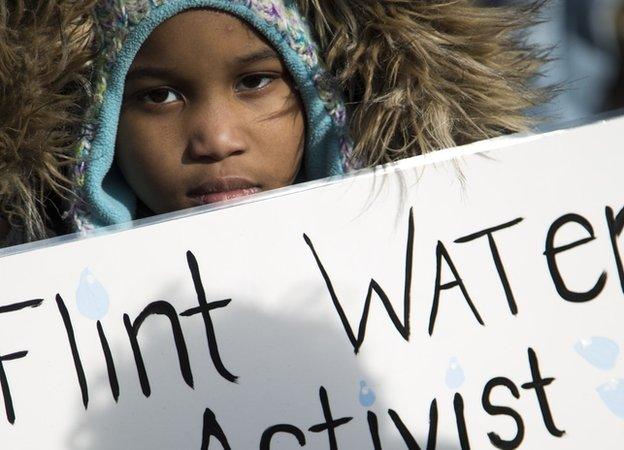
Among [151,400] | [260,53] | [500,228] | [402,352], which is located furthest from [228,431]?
[260,53]

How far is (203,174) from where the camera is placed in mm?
1100

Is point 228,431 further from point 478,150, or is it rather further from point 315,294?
point 478,150

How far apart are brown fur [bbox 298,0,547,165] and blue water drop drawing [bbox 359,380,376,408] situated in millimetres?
298

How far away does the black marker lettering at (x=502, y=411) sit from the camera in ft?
2.90

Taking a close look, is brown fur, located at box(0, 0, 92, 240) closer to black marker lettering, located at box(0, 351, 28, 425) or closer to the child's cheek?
the child's cheek

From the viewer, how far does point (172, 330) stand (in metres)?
0.90

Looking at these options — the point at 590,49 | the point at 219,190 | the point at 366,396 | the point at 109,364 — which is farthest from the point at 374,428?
the point at 590,49

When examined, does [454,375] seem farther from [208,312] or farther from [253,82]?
[253,82]

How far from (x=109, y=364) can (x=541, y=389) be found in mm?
435

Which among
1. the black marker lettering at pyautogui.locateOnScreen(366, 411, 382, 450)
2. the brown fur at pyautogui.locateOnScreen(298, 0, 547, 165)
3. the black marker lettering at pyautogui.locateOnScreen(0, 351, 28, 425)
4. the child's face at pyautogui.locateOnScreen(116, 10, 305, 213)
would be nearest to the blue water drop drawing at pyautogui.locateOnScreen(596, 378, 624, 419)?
the black marker lettering at pyautogui.locateOnScreen(366, 411, 382, 450)

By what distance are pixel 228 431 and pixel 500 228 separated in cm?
35

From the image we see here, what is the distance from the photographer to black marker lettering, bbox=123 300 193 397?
89 centimetres

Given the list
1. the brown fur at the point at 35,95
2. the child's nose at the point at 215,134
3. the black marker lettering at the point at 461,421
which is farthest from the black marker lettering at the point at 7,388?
the black marker lettering at the point at 461,421

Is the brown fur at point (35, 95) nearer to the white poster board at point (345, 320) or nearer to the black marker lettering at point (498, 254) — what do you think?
the white poster board at point (345, 320)
